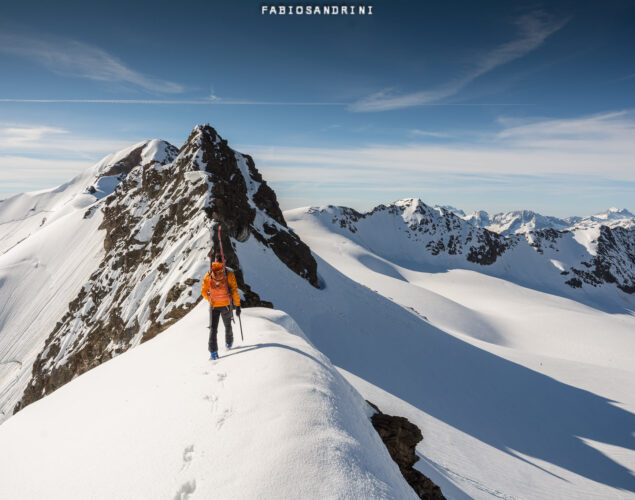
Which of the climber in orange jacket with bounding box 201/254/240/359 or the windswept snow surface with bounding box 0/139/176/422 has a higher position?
the climber in orange jacket with bounding box 201/254/240/359

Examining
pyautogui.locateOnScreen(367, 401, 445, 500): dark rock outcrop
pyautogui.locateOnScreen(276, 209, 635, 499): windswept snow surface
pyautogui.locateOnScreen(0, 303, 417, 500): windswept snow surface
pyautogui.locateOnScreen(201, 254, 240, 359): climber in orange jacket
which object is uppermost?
pyautogui.locateOnScreen(201, 254, 240, 359): climber in orange jacket

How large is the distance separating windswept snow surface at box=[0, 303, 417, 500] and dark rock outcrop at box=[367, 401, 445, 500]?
214 centimetres

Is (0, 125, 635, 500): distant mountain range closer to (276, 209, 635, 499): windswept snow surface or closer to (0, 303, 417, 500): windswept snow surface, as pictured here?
(0, 303, 417, 500): windswept snow surface

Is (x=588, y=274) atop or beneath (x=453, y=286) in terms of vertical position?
beneath

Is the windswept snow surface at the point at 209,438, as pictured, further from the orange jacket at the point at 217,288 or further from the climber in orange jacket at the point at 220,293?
the orange jacket at the point at 217,288

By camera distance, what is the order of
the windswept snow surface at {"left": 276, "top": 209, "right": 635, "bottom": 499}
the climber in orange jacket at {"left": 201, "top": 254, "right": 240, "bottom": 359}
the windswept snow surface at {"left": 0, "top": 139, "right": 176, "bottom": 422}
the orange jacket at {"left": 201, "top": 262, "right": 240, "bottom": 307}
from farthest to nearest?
the windswept snow surface at {"left": 0, "top": 139, "right": 176, "bottom": 422}, the windswept snow surface at {"left": 276, "top": 209, "right": 635, "bottom": 499}, the orange jacket at {"left": 201, "top": 262, "right": 240, "bottom": 307}, the climber in orange jacket at {"left": 201, "top": 254, "right": 240, "bottom": 359}

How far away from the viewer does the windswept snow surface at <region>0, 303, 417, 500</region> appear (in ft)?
13.0

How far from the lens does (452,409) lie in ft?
64.1

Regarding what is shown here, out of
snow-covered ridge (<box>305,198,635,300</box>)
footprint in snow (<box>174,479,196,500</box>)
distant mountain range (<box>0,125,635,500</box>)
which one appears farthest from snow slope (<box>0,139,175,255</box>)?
footprint in snow (<box>174,479,196,500</box>)

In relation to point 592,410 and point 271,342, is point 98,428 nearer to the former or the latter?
point 271,342

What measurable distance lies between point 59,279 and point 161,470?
51410mm

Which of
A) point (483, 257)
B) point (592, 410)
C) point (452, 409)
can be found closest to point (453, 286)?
point (483, 257)

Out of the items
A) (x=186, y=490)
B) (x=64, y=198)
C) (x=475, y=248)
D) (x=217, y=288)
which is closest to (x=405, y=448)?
(x=186, y=490)

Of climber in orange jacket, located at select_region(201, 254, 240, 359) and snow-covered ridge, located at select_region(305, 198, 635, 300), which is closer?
climber in orange jacket, located at select_region(201, 254, 240, 359)
